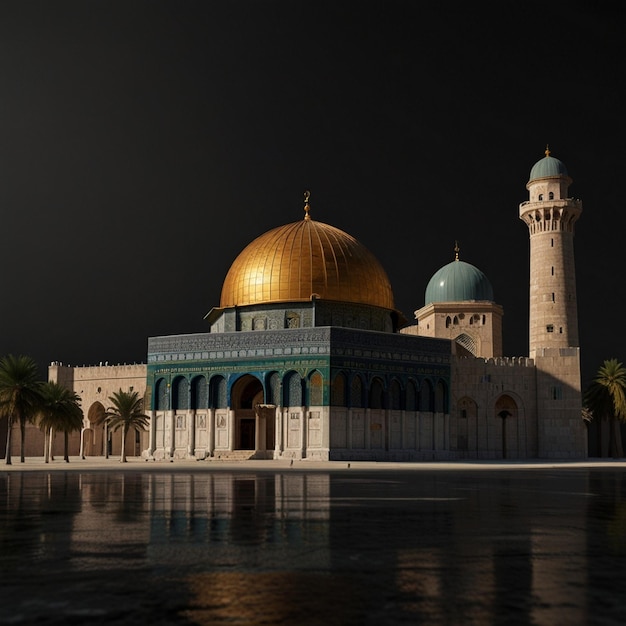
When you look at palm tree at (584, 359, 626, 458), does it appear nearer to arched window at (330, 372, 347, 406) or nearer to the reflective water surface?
arched window at (330, 372, 347, 406)

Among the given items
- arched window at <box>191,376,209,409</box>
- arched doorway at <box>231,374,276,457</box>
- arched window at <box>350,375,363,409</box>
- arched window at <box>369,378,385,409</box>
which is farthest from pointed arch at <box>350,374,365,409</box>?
arched window at <box>191,376,209,409</box>

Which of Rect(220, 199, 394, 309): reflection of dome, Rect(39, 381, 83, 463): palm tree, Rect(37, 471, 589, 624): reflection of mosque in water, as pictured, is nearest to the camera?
Rect(37, 471, 589, 624): reflection of mosque in water

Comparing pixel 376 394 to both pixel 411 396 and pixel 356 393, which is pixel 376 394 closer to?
pixel 356 393

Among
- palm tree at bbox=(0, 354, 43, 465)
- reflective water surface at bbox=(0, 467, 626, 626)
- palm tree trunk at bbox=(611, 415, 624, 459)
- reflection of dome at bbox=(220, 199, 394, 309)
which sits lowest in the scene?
reflective water surface at bbox=(0, 467, 626, 626)

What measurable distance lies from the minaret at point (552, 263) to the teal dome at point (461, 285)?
9.04 metres

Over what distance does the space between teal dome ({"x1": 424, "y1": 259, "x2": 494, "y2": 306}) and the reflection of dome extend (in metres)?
13.4

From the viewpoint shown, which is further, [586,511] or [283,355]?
[283,355]

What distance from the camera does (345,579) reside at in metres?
7.69

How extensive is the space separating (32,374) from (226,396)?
38.2 feet

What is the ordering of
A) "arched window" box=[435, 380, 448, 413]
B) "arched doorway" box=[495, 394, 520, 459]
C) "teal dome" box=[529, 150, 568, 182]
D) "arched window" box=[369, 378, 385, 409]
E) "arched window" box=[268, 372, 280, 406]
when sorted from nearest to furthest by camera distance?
"arched window" box=[268, 372, 280, 406]
"arched window" box=[369, 378, 385, 409]
"arched window" box=[435, 380, 448, 413]
"arched doorway" box=[495, 394, 520, 459]
"teal dome" box=[529, 150, 568, 182]

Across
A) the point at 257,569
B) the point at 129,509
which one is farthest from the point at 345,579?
the point at 129,509

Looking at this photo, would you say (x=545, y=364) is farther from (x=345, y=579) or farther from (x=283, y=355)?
(x=345, y=579)

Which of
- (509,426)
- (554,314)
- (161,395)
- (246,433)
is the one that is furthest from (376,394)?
(554,314)

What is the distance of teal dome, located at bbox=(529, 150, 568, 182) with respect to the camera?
58.8 metres
